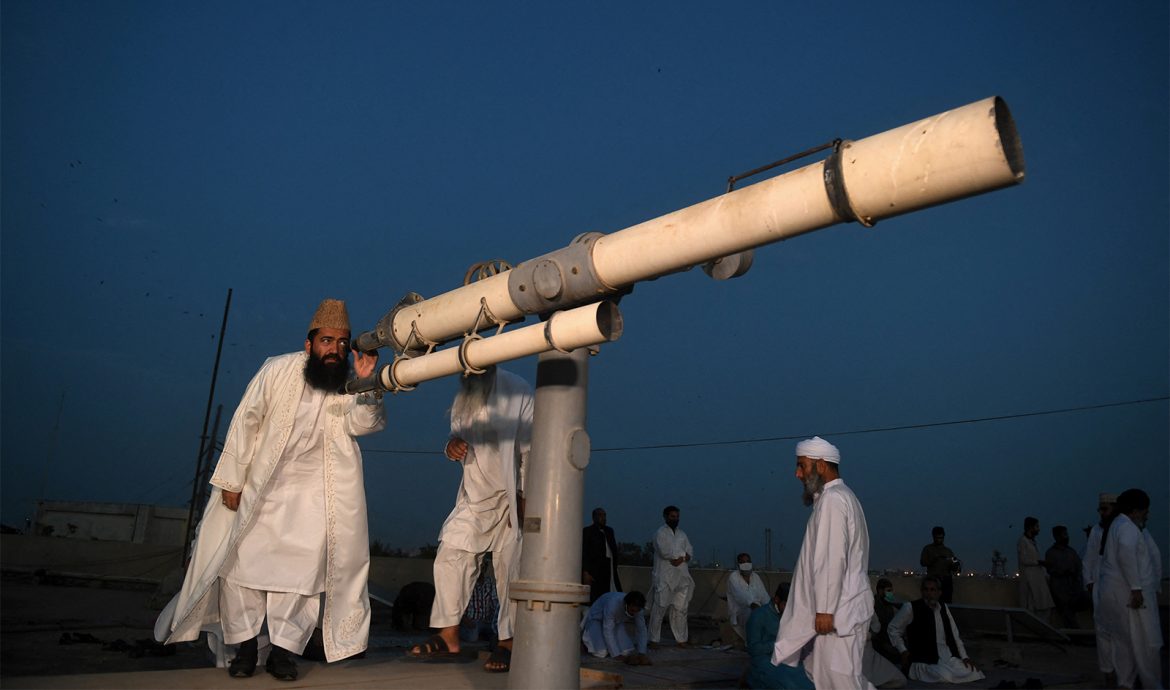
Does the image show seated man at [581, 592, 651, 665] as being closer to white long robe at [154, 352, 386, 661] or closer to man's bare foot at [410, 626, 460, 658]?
man's bare foot at [410, 626, 460, 658]

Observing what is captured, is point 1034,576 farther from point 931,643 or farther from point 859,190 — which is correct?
point 859,190

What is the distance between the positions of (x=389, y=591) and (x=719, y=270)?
14871 mm

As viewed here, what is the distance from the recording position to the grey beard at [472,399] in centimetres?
608

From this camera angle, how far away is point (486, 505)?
604 centimetres

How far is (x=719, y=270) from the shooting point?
349 centimetres

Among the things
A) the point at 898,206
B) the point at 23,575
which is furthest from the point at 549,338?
the point at 23,575

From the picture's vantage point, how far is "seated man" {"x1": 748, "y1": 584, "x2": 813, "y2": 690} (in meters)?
5.98

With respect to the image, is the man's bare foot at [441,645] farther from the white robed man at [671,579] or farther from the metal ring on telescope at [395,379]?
the white robed man at [671,579]

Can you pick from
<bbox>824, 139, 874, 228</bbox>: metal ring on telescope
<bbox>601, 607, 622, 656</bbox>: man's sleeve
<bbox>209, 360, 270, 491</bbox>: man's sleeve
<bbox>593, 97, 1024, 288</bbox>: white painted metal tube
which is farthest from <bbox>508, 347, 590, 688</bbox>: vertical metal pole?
<bbox>601, 607, 622, 656</bbox>: man's sleeve

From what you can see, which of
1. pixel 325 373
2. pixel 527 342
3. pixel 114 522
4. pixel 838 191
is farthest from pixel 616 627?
pixel 114 522

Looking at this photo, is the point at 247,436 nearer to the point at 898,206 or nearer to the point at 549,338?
the point at 549,338

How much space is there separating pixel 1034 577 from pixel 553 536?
35.3ft

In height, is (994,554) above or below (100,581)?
above

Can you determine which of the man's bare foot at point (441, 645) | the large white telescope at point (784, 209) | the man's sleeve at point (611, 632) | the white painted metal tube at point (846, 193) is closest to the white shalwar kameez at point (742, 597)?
the man's sleeve at point (611, 632)
